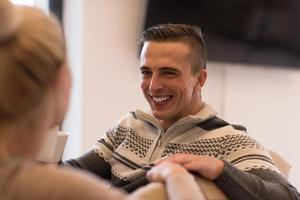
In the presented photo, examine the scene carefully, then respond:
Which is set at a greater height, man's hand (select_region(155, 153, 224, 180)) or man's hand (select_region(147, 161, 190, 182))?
man's hand (select_region(147, 161, 190, 182))

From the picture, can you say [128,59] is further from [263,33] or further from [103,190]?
[103,190]

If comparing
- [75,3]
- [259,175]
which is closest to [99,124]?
[75,3]

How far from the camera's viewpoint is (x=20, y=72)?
88 centimetres

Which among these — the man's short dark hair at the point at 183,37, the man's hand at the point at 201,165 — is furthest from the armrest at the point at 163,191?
the man's short dark hair at the point at 183,37

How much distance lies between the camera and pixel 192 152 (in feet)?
5.68

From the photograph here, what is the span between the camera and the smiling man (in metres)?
1.69

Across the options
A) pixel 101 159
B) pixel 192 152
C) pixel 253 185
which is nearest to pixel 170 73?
pixel 192 152

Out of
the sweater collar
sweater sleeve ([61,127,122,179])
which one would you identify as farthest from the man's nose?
sweater sleeve ([61,127,122,179])

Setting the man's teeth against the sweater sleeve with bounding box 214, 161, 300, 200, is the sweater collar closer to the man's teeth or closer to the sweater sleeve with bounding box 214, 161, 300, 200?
the man's teeth

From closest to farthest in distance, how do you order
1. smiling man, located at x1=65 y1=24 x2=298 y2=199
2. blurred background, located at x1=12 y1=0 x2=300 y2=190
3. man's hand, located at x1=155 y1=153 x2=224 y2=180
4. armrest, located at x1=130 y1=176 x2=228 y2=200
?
armrest, located at x1=130 y1=176 x2=228 y2=200 < man's hand, located at x1=155 y1=153 x2=224 y2=180 < smiling man, located at x1=65 y1=24 x2=298 y2=199 < blurred background, located at x1=12 y1=0 x2=300 y2=190

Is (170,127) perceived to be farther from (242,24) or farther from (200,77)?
(242,24)

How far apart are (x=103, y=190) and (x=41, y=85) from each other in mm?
206

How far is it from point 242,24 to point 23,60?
Answer: 2.76 m

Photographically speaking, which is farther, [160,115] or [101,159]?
[101,159]
